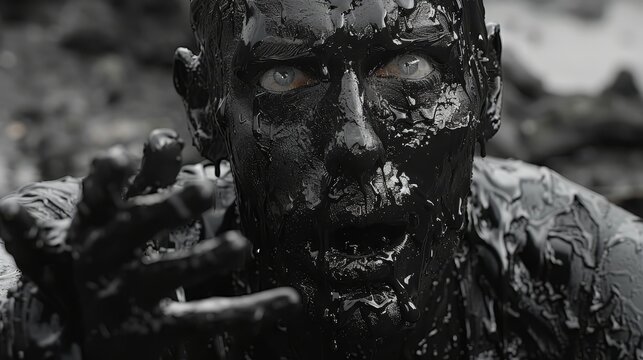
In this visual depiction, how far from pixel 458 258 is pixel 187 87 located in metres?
0.89

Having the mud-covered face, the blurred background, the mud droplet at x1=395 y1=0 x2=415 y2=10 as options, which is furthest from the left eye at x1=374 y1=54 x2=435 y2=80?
the blurred background

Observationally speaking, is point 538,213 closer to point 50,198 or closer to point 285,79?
point 285,79

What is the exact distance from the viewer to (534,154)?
30.7 feet

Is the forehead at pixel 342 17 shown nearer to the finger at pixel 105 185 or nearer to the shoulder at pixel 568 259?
the finger at pixel 105 185

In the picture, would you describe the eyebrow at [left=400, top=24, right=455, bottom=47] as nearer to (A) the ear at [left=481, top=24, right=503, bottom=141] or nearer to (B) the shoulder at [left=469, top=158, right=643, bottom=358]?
(A) the ear at [left=481, top=24, right=503, bottom=141]

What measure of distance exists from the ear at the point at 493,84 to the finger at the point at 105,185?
1.20 m

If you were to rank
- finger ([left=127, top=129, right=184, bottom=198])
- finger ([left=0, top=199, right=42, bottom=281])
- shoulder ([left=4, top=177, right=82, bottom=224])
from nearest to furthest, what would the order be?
finger ([left=0, top=199, right=42, bottom=281])
finger ([left=127, top=129, right=184, bottom=198])
shoulder ([left=4, top=177, right=82, bottom=224])

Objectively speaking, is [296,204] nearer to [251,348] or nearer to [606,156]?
[251,348]

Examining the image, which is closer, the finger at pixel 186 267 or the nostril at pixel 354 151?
the finger at pixel 186 267

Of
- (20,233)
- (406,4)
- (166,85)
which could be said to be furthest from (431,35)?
(166,85)

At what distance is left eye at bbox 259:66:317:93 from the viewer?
233 centimetres

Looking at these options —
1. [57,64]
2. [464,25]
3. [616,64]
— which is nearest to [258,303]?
[464,25]

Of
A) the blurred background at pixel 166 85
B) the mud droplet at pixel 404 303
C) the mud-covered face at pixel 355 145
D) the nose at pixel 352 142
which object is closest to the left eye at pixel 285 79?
the mud-covered face at pixel 355 145

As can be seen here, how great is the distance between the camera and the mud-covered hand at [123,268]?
5.87ft
